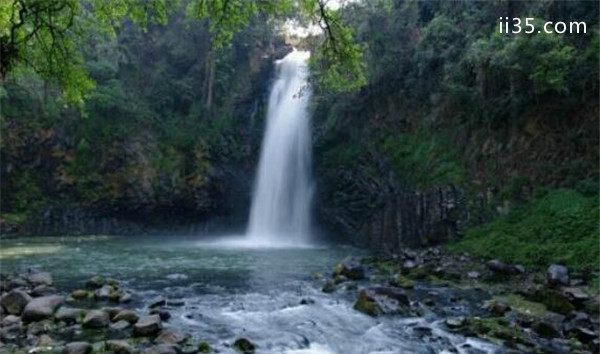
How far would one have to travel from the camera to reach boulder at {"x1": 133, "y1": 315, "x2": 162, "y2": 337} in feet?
31.7

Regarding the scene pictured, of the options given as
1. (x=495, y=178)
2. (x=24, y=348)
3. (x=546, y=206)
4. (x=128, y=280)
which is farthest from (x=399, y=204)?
(x=24, y=348)

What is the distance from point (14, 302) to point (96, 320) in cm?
233

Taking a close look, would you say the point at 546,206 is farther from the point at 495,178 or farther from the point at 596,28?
the point at 596,28

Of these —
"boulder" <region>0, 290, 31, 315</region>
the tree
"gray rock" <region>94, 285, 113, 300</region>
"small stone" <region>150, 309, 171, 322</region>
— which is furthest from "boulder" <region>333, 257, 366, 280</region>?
the tree

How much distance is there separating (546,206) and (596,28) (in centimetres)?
629

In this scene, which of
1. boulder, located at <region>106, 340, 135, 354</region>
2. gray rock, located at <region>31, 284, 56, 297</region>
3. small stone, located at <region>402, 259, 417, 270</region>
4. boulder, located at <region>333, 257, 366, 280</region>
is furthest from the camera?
small stone, located at <region>402, 259, 417, 270</region>

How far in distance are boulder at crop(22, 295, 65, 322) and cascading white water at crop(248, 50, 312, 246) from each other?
17592mm

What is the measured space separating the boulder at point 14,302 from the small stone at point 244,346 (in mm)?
5065

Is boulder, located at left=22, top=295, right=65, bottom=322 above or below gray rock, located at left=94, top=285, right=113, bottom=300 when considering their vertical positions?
below

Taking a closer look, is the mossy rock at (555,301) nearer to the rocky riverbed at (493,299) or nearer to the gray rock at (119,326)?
the rocky riverbed at (493,299)

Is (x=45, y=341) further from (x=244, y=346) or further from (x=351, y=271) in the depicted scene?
(x=351, y=271)

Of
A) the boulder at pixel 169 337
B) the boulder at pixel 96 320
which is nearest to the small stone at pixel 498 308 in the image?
the boulder at pixel 169 337

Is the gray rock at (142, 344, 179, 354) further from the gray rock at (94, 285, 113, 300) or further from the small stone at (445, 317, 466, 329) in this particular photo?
the small stone at (445, 317, 466, 329)

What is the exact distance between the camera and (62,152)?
3011cm
